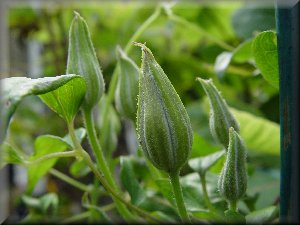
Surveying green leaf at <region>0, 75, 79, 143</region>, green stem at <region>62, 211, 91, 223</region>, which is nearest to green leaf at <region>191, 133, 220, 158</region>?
green stem at <region>62, 211, 91, 223</region>

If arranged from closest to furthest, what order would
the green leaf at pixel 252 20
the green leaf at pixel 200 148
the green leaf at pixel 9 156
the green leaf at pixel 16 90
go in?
the green leaf at pixel 16 90, the green leaf at pixel 9 156, the green leaf at pixel 200 148, the green leaf at pixel 252 20

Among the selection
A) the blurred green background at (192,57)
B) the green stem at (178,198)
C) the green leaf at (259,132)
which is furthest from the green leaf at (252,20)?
the green stem at (178,198)

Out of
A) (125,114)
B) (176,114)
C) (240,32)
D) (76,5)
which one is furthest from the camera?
(76,5)

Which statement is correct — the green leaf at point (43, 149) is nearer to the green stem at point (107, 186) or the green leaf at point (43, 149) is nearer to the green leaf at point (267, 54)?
the green stem at point (107, 186)

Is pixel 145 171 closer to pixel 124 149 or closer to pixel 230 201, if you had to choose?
pixel 230 201

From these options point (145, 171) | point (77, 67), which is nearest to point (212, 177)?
point (145, 171)

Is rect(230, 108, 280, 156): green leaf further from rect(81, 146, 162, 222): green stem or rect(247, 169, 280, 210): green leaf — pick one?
rect(81, 146, 162, 222): green stem
